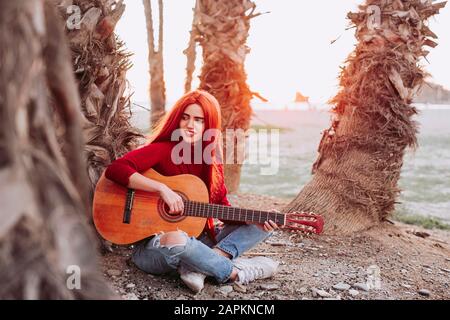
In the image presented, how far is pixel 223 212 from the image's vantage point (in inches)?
128

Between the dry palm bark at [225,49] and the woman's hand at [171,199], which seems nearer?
the woman's hand at [171,199]

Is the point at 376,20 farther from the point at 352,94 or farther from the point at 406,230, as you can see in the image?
the point at 406,230

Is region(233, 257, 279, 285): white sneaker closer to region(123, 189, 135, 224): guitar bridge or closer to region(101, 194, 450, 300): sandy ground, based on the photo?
region(101, 194, 450, 300): sandy ground

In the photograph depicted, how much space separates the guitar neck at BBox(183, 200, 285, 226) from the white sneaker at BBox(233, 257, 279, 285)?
0.34m

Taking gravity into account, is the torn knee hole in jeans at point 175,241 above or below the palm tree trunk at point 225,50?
below

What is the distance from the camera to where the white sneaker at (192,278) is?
295cm

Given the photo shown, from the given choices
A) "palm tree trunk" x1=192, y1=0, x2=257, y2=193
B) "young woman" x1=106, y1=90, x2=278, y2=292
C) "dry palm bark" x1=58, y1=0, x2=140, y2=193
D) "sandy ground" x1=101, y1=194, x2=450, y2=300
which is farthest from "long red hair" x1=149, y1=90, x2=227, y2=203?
"palm tree trunk" x1=192, y1=0, x2=257, y2=193

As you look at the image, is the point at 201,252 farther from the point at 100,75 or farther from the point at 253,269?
the point at 100,75

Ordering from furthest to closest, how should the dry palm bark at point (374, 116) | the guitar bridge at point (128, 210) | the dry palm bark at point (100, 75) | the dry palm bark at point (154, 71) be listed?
the dry palm bark at point (154, 71)
the dry palm bark at point (374, 116)
the dry palm bark at point (100, 75)
the guitar bridge at point (128, 210)

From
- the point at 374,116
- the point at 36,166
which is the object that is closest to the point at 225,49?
the point at 374,116

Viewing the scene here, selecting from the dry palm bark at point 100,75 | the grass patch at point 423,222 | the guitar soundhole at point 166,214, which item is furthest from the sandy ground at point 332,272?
the grass patch at point 423,222

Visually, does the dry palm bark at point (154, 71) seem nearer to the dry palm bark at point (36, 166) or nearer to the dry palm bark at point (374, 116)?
the dry palm bark at point (374, 116)

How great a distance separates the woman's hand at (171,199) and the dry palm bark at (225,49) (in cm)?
306
